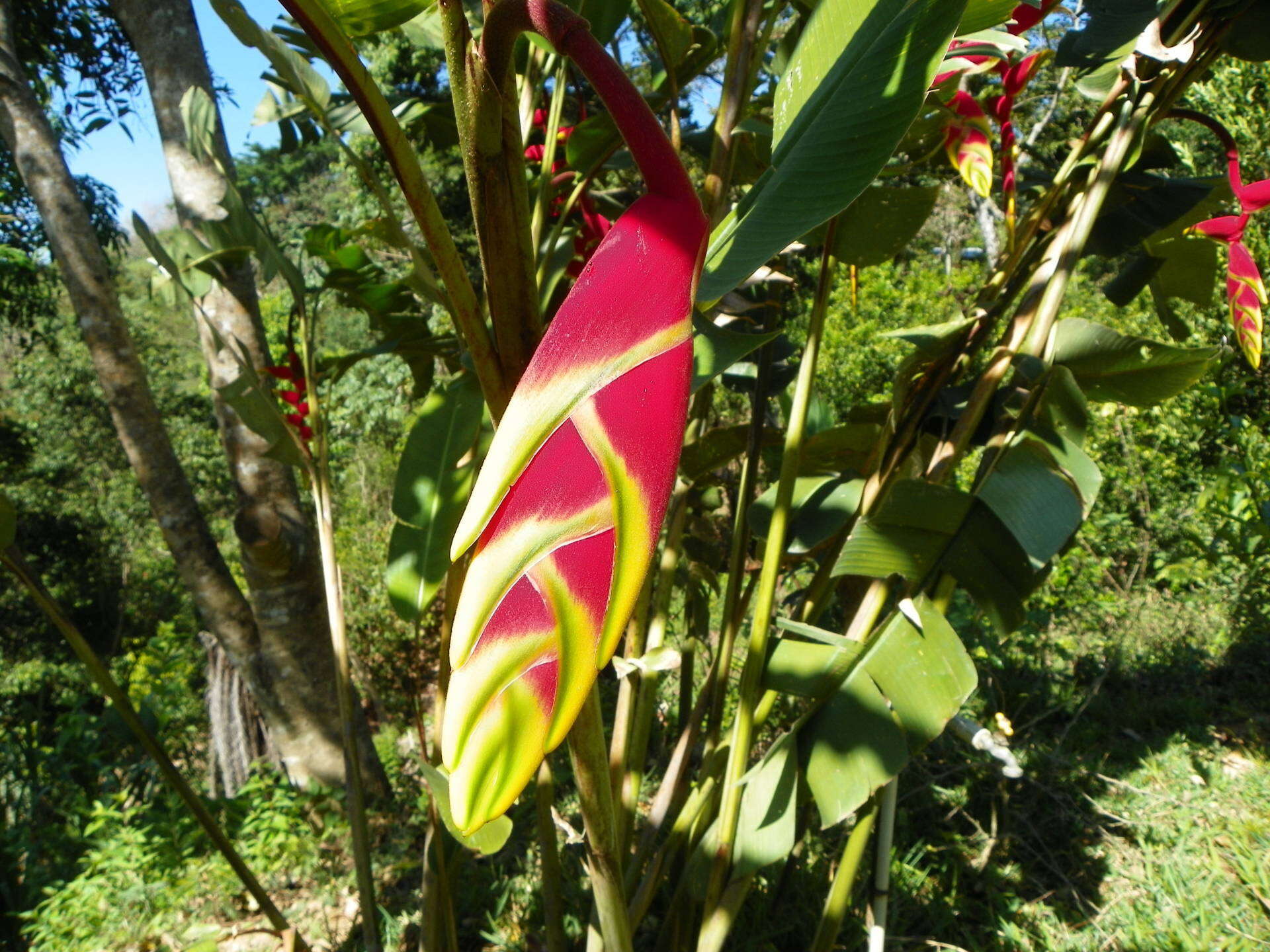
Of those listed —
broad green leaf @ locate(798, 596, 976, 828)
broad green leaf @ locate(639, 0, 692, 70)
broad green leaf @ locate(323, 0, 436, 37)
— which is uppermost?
broad green leaf @ locate(323, 0, 436, 37)

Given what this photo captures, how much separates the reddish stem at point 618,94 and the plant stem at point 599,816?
0.26 meters

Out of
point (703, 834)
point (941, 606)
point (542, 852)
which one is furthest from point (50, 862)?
point (941, 606)

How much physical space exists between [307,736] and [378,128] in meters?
2.16

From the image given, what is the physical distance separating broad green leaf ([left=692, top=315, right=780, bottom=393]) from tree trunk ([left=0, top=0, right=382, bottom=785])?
1552mm

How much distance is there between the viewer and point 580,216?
51.3 inches

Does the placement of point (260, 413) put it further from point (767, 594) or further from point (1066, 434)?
point (1066, 434)

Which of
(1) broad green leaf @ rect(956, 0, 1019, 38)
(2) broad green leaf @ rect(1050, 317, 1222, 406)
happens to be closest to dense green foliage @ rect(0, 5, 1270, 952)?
(2) broad green leaf @ rect(1050, 317, 1222, 406)

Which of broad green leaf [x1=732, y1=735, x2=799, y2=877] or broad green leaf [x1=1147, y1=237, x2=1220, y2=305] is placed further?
broad green leaf [x1=1147, y1=237, x2=1220, y2=305]

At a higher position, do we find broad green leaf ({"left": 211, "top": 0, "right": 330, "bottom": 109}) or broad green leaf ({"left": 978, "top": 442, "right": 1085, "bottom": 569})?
broad green leaf ({"left": 211, "top": 0, "right": 330, "bottom": 109})

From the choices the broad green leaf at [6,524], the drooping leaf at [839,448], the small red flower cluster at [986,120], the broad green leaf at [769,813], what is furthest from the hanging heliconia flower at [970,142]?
the broad green leaf at [6,524]

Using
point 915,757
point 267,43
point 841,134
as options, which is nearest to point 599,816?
point 841,134

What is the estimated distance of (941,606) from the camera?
899 millimetres

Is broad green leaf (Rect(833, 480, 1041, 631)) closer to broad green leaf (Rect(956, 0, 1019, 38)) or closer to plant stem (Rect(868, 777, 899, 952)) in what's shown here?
plant stem (Rect(868, 777, 899, 952))

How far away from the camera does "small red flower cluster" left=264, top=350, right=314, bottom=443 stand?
1.20m
